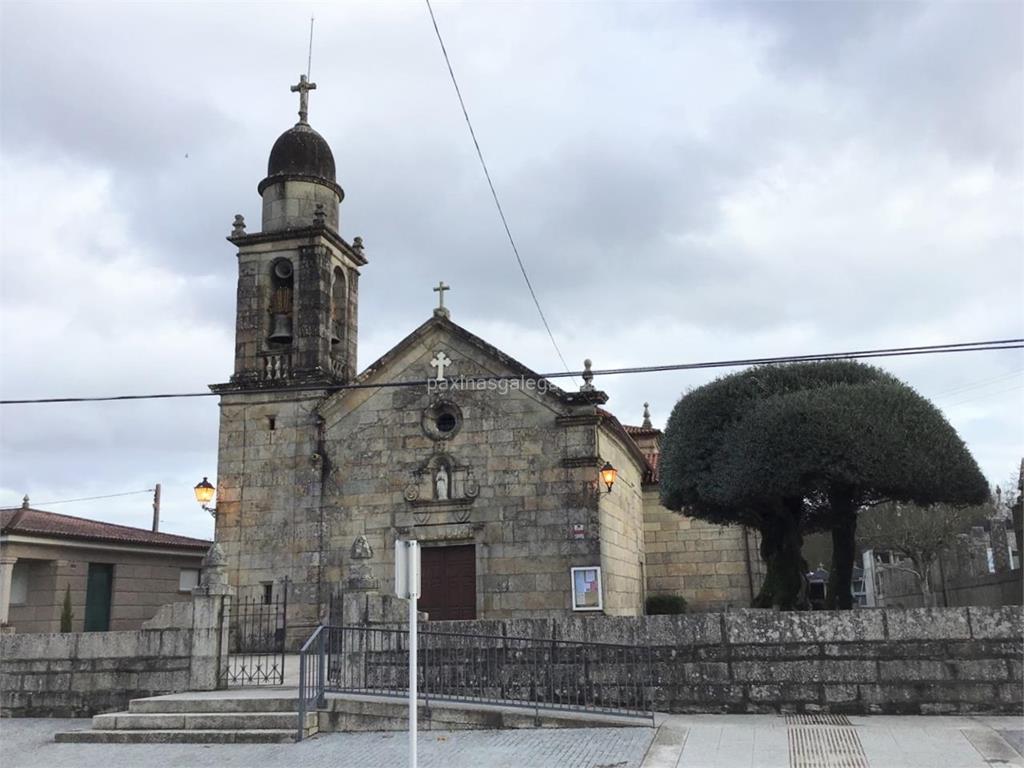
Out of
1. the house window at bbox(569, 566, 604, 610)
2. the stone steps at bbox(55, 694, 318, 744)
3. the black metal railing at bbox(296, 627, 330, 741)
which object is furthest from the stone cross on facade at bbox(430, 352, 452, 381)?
the stone steps at bbox(55, 694, 318, 744)

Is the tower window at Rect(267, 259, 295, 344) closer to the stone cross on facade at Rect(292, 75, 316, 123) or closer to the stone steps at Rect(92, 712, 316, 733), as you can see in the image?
the stone cross on facade at Rect(292, 75, 316, 123)

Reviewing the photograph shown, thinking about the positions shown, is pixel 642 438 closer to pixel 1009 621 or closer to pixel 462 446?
pixel 462 446

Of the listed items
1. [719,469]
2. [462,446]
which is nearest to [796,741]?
[719,469]

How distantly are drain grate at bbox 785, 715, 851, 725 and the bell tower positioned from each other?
13.3 m

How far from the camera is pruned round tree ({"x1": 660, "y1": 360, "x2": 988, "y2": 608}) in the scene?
45.5 ft

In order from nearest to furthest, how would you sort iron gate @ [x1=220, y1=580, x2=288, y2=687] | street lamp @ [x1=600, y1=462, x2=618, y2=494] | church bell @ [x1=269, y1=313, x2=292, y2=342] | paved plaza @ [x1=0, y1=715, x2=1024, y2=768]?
paved plaza @ [x1=0, y1=715, x2=1024, y2=768] < iron gate @ [x1=220, y1=580, x2=288, y2=687] < street lamp @ [x1=600, y1=462, x2=618, y2=494] < church bell @ [x1=269, y1=313, x2=292, y2=342]

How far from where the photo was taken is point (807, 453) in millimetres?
14094

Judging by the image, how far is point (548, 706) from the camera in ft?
37.2

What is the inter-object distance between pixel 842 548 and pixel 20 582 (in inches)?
792

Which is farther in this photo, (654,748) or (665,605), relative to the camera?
(665,605)

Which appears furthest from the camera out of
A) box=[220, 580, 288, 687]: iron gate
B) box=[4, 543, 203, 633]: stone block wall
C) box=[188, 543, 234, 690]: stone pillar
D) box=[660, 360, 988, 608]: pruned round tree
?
box=[4, 543, 203, 633]: stone block wall

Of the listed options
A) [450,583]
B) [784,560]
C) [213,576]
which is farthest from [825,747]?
[450,583]

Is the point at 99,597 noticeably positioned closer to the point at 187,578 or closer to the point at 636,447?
the point at 187,578

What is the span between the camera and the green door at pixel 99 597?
24062 mm
